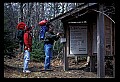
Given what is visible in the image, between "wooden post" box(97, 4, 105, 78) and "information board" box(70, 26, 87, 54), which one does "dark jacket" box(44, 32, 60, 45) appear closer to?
"information board" box(70, 26, 87, 54)

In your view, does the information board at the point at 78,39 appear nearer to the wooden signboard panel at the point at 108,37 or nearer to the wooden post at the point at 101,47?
the wooden signboard panel at the point at 108,37

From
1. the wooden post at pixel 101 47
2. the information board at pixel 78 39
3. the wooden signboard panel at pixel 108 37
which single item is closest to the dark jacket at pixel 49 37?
the information board at pixel 78 39

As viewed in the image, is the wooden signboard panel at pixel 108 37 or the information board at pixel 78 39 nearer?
the wooden signboard panel at pixel 108 37

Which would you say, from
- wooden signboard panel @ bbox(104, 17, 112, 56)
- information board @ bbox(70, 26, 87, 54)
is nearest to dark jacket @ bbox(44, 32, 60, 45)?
information board @ bbox(70, 26, 87, 54)

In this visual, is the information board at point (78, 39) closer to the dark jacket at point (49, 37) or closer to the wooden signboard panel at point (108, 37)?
the dark jacket at point (49, 37)

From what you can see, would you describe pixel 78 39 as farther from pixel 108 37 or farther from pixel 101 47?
pixel 101 47

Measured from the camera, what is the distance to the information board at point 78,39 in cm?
1188

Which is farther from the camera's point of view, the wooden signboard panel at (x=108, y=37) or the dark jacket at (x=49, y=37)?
the dark jacket at (x=49, y=37)

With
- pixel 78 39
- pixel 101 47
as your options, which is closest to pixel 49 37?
pixel 78 39

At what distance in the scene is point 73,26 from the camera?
12.0m

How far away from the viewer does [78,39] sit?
11.9 meters

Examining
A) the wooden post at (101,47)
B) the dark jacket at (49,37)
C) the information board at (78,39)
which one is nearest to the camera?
the wooden post at (101,47)

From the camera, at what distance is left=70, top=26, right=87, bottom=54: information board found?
1188 centimetres

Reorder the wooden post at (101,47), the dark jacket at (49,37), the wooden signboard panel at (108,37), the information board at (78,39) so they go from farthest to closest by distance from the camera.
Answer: the information board at (78,39) → the dark jacket at (49,37) → the wooden signboard panel at (108,37) → the wooden post at (101,47)
